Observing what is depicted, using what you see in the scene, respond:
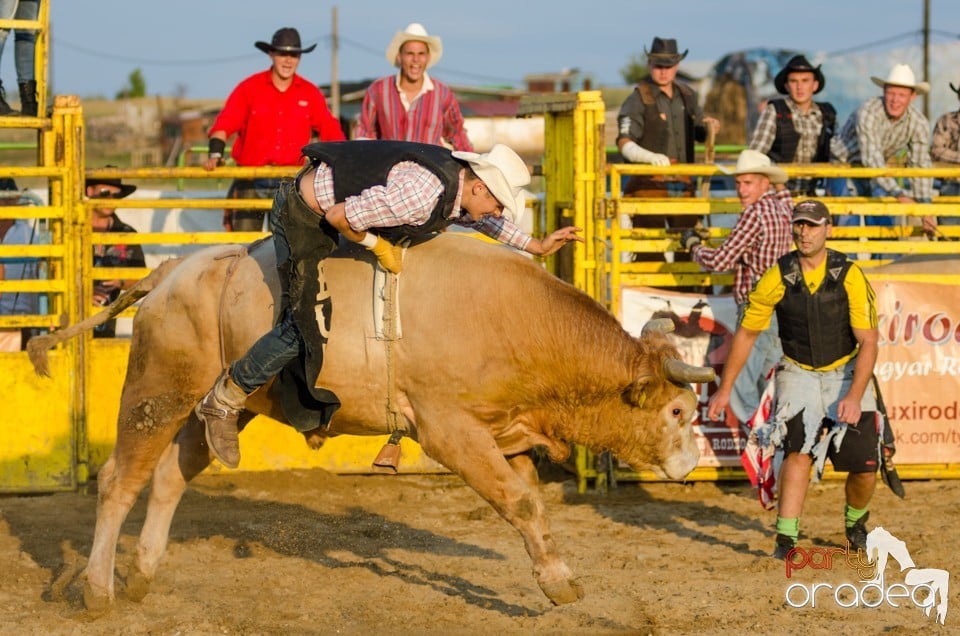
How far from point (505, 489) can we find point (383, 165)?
4.79 ft

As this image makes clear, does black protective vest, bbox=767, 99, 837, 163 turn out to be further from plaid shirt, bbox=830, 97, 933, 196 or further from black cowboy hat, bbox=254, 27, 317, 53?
black cowboy hat, bbox=254, 27, 317, 53

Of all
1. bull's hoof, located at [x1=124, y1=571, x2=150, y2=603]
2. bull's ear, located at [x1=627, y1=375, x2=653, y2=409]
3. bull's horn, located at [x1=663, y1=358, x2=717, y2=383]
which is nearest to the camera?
bull's horn, located at [x1=663, y1=358, x2=717, y2=383]

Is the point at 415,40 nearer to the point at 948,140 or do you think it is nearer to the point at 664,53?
the point at 664,53

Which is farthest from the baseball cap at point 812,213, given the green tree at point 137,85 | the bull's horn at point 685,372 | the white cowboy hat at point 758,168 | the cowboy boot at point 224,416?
the green tree at point 137,85

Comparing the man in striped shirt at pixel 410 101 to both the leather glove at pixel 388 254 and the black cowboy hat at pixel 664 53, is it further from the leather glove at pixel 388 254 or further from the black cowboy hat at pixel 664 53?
the leather glove at pixel 388 254

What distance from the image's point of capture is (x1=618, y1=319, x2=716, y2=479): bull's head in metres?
5.86

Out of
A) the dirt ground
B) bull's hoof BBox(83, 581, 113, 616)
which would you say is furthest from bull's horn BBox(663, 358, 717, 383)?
bull's hoof BBox(83, 581, 113, 616)

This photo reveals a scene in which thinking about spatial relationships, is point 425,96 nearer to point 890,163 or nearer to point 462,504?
point 462,504

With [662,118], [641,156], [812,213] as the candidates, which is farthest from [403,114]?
[812,213]

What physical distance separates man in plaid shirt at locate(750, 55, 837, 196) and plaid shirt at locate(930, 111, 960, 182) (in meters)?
1.13

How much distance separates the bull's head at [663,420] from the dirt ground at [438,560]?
65cm

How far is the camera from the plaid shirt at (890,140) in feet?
30.5

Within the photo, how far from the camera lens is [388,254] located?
18.2 feet

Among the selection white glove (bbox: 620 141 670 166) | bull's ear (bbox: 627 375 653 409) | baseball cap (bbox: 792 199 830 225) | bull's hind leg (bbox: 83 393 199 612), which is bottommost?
bull's hind leg (bbox: 83 393 199 612)
